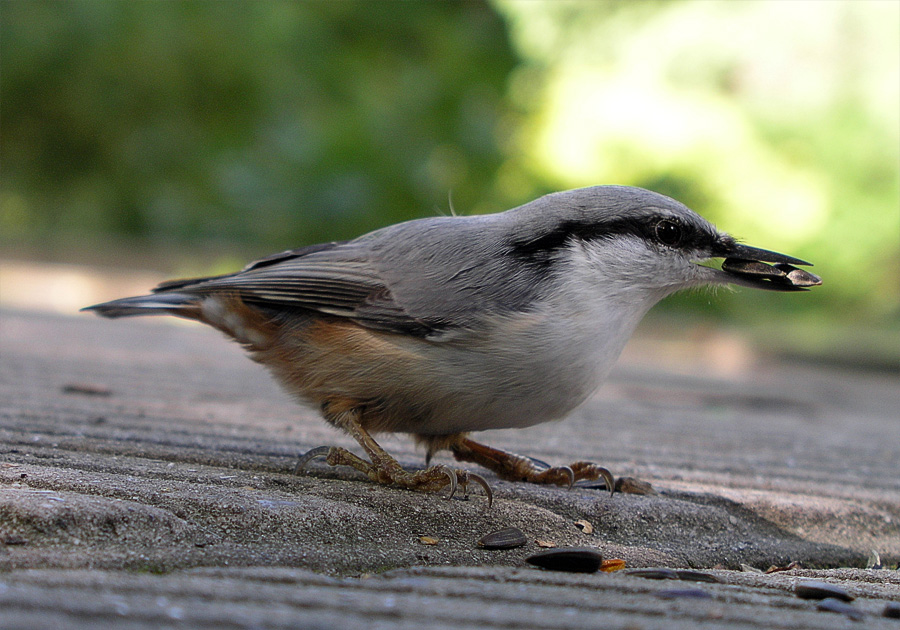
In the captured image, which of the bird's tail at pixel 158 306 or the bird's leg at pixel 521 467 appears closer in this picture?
the bird's leg at pixel 521 467

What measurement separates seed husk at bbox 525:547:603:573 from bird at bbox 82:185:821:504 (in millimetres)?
418

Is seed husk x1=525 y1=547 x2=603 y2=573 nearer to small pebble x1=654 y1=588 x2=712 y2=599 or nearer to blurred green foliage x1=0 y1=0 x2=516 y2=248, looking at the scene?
small pebble x1=654 y1=588 x2=712 y2=599

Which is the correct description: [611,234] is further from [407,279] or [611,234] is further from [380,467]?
[380,467]

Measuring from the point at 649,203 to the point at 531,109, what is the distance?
10191 mm

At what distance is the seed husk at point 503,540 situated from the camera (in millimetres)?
1954

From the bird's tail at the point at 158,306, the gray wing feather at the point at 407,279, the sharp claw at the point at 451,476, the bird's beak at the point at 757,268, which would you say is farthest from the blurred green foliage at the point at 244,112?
the sharp claw at the point at 451,476

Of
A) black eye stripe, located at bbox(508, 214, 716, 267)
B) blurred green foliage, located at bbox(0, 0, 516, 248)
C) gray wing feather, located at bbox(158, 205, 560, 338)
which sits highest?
blurred green foliage, located at bbox(0, 0, 516, 248)

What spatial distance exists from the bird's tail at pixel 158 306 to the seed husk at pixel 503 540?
132 centimetres

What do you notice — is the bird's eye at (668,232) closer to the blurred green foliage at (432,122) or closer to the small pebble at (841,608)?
the small pebble at (841,608)

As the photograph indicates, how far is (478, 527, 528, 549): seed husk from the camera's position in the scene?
6.41 ft


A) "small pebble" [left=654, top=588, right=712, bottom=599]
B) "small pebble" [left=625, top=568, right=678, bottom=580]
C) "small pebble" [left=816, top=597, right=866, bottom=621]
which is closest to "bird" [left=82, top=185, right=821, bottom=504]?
"small pebble" [left=625, top=568, right=678, bottom=580]

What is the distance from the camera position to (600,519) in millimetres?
2232

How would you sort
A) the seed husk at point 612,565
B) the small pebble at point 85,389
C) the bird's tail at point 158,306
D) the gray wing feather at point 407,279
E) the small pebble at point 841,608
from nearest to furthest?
the small pebble at point 841,608, the seed husk at point 612,565, the gray wing feather at point 407,279, the bird's tail at point 158,306, the small pebble at point 85,389

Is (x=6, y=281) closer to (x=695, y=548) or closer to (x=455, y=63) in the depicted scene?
(x=455, y=63)
